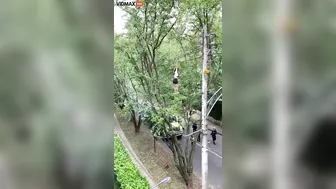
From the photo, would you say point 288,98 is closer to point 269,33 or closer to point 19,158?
point 269,33

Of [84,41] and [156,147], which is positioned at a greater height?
[84,41]

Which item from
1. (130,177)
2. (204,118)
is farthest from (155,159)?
(204,118)

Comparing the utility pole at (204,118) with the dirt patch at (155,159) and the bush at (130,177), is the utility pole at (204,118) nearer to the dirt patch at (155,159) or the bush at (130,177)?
the dirt patch at (155,159)

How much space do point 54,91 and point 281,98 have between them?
456 millimetres

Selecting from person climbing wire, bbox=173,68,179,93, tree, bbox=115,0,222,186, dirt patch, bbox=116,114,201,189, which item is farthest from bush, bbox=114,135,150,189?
person climbing wire, bbox=173,68,179,93

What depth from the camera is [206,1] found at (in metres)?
1.90

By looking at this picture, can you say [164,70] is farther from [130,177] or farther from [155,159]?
[130,177]

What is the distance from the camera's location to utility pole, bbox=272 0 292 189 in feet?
2.15

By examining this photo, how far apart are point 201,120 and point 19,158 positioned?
148 centimetres

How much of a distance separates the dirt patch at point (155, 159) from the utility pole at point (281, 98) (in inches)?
52.8

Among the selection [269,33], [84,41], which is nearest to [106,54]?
[84,41]

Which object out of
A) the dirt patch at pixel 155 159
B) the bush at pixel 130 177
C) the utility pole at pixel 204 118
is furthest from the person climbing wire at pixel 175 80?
the bush at pixel 130 177

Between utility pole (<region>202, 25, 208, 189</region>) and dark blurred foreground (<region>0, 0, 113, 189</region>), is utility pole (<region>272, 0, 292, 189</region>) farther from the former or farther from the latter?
utility pole (<region>202, 25, 208, 189</region>)

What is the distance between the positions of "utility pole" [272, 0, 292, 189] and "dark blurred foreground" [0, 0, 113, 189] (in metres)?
0.34
